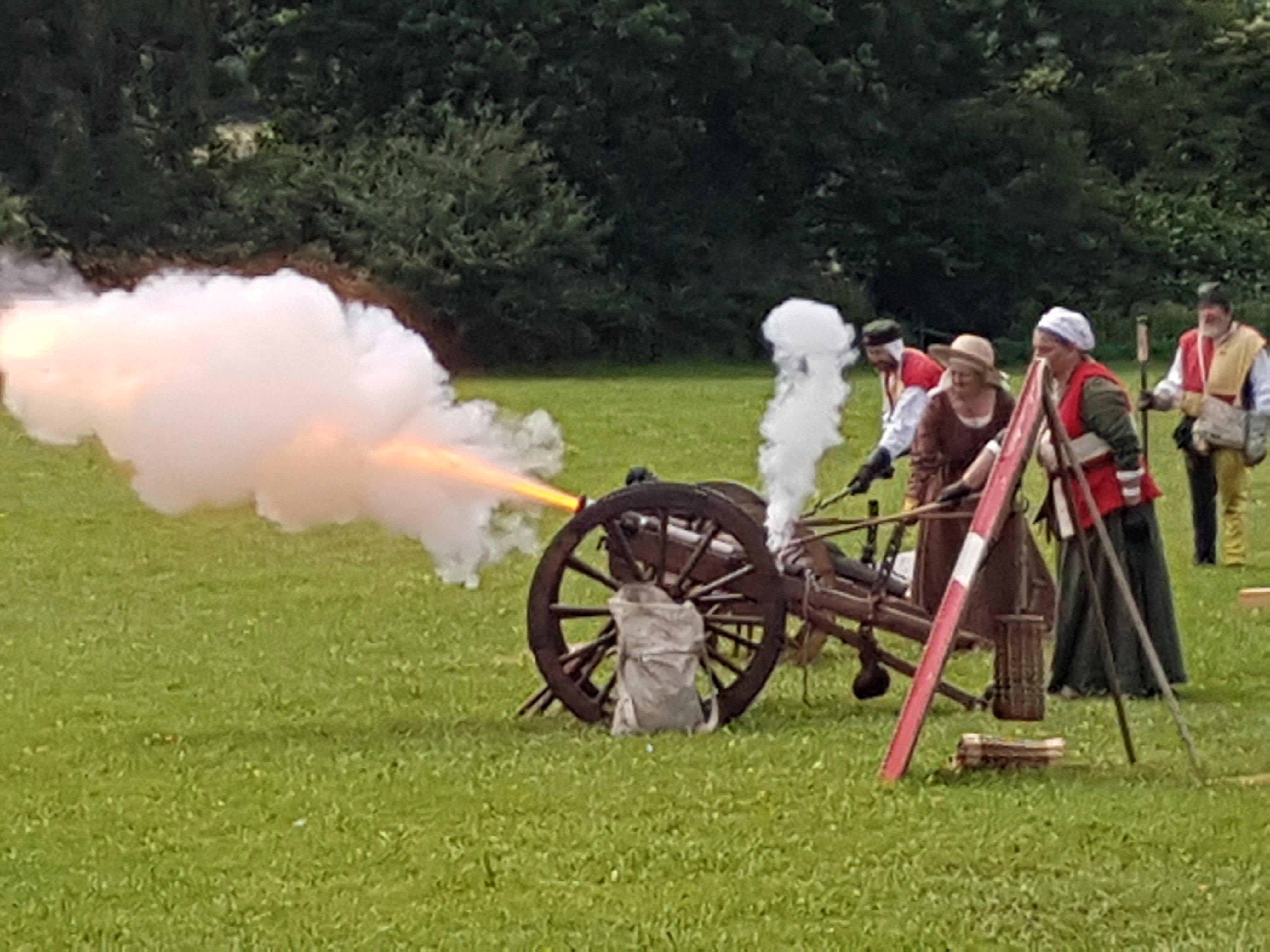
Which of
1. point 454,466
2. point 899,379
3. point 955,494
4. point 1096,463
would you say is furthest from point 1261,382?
point 454,466

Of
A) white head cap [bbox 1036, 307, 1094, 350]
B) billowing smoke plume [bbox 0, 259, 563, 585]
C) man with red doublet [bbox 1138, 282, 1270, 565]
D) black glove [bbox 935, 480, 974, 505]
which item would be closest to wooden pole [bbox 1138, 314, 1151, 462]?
man with red doublet [bbox 1138, 282, 1270, 565]

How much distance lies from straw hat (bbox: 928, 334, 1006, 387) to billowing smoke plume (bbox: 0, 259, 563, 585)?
1.94 m

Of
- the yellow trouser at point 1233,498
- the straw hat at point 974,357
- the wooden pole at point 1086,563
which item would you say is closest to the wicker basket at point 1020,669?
the wooden pole at point 1086,563

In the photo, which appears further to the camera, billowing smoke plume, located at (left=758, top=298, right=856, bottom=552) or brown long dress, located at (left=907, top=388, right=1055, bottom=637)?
brown long dress, located at (left=907, top=388, right=1055, bottom=637)

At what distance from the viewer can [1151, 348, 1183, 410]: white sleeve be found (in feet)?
54.9

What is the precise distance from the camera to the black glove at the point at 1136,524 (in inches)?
486

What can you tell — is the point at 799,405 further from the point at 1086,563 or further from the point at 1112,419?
the point at 1086,563

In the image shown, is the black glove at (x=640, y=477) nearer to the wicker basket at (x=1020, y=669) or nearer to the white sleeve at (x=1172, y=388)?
the wicker basket at (x=1020, y=669)

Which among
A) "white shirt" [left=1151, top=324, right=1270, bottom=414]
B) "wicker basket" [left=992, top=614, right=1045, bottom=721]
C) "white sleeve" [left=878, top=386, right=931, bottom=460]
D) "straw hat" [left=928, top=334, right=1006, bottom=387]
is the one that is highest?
"straw hat" [left=928, top=334, right=1006, bottom=387]

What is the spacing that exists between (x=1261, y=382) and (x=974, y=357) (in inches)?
245

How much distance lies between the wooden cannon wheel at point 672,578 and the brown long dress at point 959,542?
4.63 feet

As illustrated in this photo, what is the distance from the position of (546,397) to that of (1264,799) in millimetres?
27413

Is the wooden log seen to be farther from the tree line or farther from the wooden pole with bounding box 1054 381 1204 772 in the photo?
the tree line

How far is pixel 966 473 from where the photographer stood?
1252 centimetres
